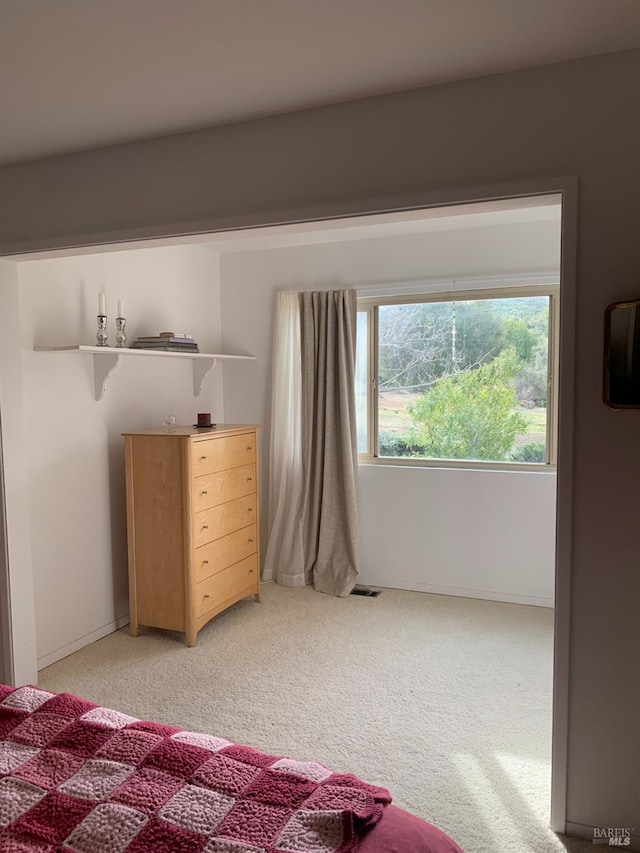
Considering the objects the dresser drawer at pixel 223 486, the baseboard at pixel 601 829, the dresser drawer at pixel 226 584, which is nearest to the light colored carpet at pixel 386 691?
the baseboard at pixel 601 829

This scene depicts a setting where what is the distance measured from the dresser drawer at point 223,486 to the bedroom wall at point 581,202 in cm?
174

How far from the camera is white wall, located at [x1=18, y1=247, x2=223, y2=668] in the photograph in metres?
3.07

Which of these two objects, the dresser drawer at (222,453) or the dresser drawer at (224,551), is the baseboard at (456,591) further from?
the dresser drawer at (222,453)

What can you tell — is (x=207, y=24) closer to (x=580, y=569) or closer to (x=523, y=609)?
(x=580, y=569)

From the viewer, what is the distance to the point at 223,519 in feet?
11.9

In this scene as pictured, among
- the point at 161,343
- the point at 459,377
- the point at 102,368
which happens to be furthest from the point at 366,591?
the point at 102,368

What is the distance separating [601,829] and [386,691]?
1110 millimetres

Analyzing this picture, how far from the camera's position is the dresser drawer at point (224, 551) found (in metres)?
3.41

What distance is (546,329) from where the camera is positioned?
383 centimetres

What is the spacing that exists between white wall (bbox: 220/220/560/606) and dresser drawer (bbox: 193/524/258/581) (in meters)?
0.82

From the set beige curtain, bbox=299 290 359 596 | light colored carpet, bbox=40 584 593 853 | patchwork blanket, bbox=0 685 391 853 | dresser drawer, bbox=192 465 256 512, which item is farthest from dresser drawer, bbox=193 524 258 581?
patchwork blanket, bbox=0 685 391 853

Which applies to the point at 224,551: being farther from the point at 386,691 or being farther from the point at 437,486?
the point at 437,486

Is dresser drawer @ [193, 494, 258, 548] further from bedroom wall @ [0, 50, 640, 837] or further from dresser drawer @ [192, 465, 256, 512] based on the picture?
bedroom wall @ [0, 50, 640, 837]

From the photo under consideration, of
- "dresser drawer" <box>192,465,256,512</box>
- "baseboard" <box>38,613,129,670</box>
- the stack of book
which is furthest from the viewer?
the stack of book
